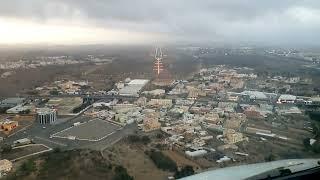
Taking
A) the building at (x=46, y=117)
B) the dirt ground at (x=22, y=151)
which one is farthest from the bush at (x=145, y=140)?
the building at (x=46, y=117)

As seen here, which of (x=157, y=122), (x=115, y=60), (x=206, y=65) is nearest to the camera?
(x=157, y=122)

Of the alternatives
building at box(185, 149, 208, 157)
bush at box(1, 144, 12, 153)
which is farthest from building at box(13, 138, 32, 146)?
building at box(185, 149, 208, 157)

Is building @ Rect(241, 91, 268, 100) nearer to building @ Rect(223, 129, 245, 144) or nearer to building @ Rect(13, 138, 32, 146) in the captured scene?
building @ Rect(223, 129, 245, 144)

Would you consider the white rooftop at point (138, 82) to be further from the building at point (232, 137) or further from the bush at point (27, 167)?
the bush at point (27, 167)

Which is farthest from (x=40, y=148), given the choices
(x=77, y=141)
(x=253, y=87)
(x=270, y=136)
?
(x=253, y=87)

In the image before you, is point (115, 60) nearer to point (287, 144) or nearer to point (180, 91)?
point (180, 91)

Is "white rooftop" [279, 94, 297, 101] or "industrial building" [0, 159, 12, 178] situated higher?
"white rooftop" [279, 94, 297, 101]
